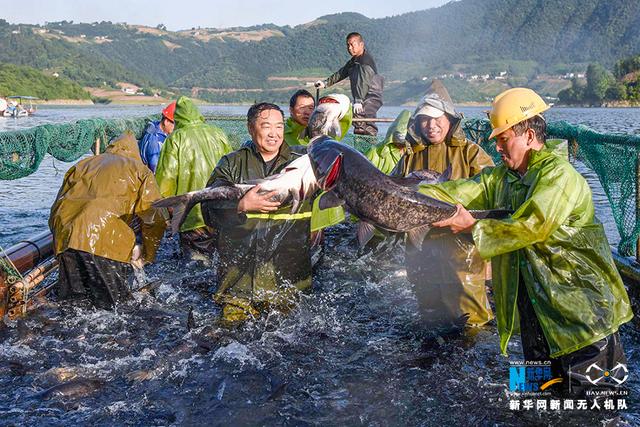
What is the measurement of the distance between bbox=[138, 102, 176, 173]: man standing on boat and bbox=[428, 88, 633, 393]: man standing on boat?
659cm

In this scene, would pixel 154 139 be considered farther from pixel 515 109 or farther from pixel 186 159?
pixel 515 109

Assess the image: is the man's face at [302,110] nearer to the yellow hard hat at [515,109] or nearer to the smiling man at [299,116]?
the smiling man at [299,116]

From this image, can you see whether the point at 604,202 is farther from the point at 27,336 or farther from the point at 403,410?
the point at 27,336

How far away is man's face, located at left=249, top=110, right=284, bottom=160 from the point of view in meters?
5.04

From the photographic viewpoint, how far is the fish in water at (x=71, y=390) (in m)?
4.34

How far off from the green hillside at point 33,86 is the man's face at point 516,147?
93.6 metres

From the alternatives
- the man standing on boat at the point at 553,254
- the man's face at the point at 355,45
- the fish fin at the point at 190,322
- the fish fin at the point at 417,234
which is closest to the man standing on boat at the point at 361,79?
the man's face at the point at 355,45

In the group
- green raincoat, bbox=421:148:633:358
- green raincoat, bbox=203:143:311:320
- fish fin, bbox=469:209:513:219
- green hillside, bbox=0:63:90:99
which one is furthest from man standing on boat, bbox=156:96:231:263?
green hillside, bbox=0:63:90:99

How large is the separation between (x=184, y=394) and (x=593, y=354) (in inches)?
111

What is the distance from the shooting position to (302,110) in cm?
736

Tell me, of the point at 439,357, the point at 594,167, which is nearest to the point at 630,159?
the point at 594,167

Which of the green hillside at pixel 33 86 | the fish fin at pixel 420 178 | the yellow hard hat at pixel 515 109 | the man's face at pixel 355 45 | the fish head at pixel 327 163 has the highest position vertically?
the green hillside at pixel 33 86

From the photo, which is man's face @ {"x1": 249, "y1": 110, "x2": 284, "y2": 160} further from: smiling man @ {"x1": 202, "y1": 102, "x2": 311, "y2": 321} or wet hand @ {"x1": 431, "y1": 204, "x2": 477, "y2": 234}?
wet hand @ {"x1": 431, "y1": 204, "x2": 477, "y2": 234}

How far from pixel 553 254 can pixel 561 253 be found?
5 centimetres
